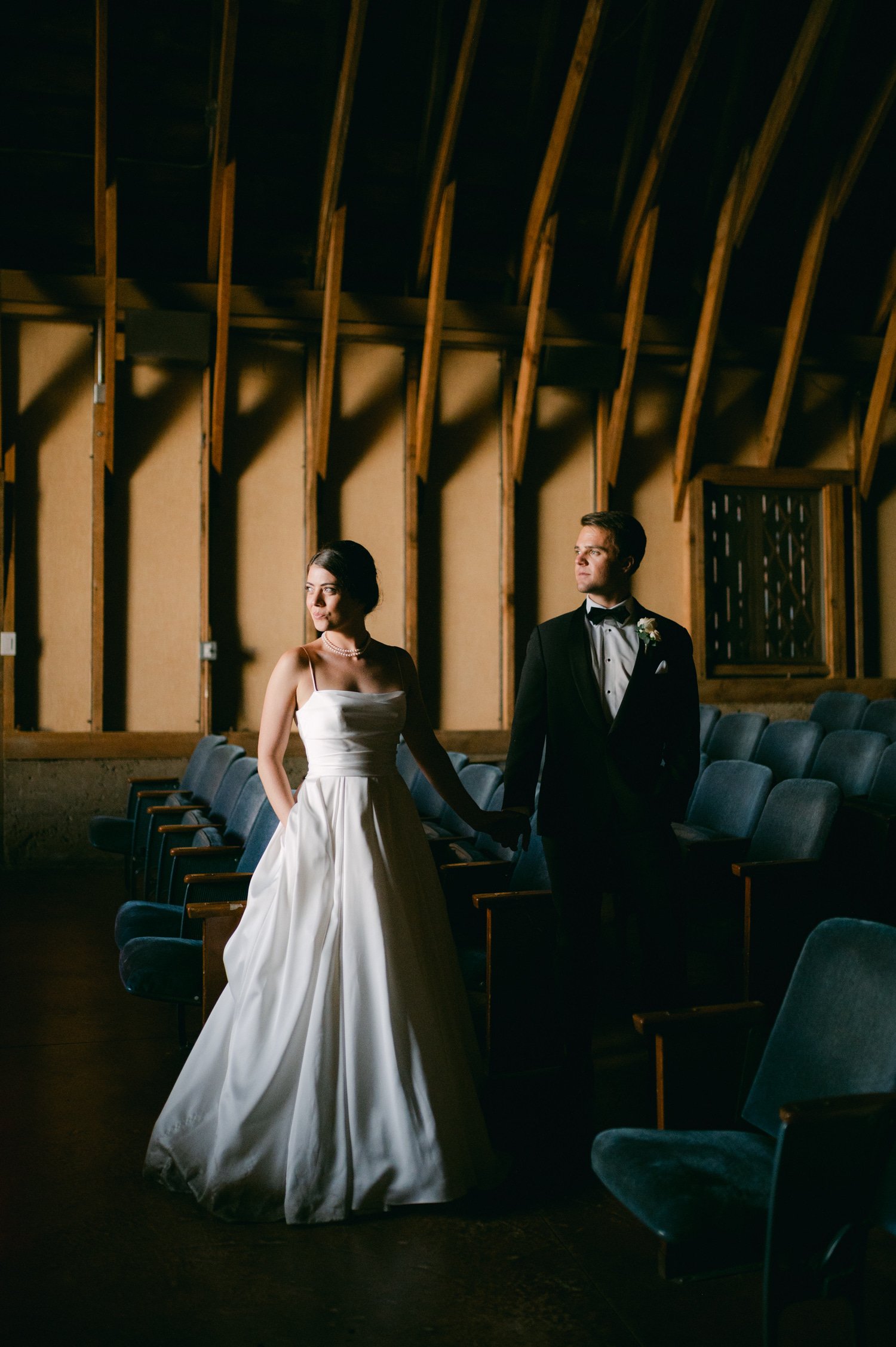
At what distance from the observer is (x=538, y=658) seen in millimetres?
3168

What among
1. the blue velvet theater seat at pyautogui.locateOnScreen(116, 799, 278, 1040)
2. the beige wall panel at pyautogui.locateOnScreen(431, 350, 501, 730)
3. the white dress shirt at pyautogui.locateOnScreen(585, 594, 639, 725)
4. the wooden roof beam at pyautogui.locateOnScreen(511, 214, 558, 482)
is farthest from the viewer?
the beige wall panel at pyautogui.locateOnScreen(431, 350, 501, 730)

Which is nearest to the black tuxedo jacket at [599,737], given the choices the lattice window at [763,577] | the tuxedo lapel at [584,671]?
the tuxedo lapel at [584,671]

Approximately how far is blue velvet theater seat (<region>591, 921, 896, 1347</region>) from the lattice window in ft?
19.9

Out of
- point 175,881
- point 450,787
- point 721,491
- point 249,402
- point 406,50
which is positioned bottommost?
point 175,881

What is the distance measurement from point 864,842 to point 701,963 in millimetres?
892

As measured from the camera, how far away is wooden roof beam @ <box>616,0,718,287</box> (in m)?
6.23

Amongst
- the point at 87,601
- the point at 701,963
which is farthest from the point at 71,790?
the point at 701,963

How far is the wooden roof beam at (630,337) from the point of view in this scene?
7.29 meters

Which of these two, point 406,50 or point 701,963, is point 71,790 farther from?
point 406,50

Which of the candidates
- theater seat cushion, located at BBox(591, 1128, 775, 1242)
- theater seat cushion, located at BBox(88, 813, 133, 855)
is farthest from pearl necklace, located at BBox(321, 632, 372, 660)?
theater seat cushion, located at BBox(88, 813, 133, 855)

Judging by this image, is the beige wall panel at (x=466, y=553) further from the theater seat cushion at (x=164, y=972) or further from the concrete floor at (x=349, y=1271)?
the concrete floor at (x=349, y=1271)

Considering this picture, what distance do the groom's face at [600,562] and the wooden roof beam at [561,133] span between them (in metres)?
4.49

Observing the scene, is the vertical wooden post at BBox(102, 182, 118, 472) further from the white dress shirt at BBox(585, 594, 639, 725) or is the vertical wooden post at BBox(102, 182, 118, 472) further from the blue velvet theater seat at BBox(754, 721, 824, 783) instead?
the white dress shirt at BBox(585, 594, 639, 725)

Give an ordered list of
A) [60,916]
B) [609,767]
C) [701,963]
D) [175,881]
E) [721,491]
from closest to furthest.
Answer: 1. [609,767]
2. [175,881]
3. [701,963]
4. [60,916]
5. [721,491]
